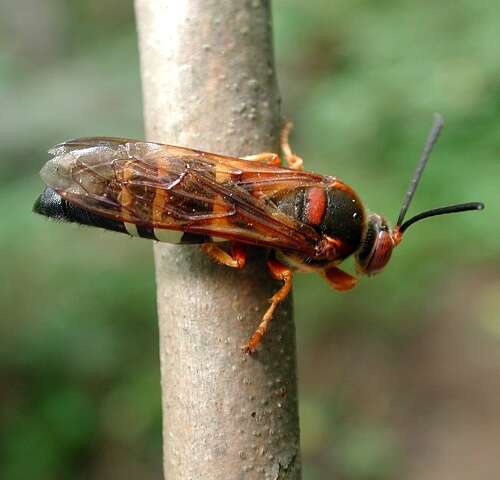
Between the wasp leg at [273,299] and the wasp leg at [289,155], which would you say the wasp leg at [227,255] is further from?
the wasp leg at [289,155]

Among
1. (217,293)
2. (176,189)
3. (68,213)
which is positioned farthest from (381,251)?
(68,213)

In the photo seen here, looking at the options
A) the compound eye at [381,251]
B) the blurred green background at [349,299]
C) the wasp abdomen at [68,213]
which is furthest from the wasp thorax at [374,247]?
the blurred green background at [349,299]

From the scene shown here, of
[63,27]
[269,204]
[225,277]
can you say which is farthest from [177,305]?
[63,27]

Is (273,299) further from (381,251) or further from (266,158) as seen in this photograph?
(381,251)

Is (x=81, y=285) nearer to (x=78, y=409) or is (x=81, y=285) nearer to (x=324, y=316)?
(x=78, y=409)

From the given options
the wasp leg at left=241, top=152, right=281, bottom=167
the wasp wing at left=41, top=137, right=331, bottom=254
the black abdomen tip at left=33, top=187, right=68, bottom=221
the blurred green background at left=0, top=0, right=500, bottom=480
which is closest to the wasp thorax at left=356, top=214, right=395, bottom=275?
the wasp wing at left=41, top=137, right=331, bottom=254

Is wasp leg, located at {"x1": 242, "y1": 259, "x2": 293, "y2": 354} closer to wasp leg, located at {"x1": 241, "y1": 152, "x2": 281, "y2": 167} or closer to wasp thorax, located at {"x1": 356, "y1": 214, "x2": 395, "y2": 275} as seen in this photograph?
wasp leg, located at {"x1": 241, "y1": 152, "x2": 281, "y2": 167}

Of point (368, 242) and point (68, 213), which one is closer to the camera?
point (68, 213)
